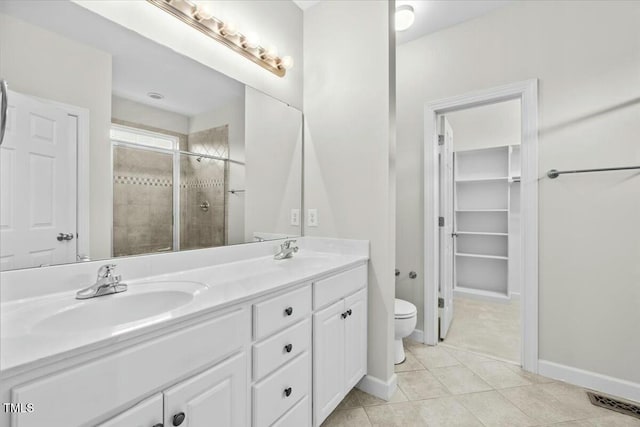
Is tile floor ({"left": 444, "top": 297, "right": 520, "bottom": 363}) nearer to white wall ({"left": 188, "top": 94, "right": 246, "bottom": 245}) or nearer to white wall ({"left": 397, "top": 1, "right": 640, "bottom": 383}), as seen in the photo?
white wall ({"left": 397, "top": 1, "right": 640, "bottom": 383})

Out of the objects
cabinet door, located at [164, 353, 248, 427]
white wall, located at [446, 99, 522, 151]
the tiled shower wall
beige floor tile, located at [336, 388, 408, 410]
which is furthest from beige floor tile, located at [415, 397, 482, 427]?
white wall, located at [446, 99, 522, 151]

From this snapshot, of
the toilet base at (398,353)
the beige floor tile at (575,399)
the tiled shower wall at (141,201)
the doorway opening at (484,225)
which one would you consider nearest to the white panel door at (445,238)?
the doorway opening at (484,225)

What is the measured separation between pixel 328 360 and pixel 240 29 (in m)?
1.91

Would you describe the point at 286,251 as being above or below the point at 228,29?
below

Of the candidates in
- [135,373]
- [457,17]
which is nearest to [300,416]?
[135,373]

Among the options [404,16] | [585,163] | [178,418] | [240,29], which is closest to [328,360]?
[178,418]

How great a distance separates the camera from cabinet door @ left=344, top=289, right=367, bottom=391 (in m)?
1.55

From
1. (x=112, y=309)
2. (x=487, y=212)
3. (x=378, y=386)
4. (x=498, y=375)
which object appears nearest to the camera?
(x=112, y=309)

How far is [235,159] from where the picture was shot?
63.8 inches

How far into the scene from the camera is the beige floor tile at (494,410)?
152 centimetres

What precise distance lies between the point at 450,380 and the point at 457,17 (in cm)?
282

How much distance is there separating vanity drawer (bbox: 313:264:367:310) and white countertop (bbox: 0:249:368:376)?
0.05 meters

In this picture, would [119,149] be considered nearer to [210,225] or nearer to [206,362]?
[210,225]

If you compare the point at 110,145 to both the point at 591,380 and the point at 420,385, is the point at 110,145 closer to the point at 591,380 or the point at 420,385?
the point at 420,385
